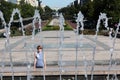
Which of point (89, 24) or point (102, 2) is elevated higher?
point (102, 2)

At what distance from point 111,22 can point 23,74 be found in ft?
99.1

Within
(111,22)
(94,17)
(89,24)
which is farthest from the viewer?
(89,24)

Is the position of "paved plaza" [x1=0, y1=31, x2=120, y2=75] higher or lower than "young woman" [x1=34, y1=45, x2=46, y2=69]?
lower

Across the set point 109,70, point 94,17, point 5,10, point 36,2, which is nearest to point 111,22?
point 94,17

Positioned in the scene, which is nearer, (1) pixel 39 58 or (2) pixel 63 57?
(1) pixel 39 58

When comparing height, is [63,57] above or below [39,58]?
below

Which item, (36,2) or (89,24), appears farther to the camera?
(36,2)

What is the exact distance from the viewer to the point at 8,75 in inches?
349

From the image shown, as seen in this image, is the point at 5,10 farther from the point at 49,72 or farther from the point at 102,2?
the point at 49,72

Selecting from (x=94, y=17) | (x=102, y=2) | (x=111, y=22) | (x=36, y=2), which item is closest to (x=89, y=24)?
(x=94, y=17)

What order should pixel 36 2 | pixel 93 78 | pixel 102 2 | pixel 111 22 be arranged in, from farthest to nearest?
pixel 36 2 → pixel 102 2 → pixel 111 22 → pixel 93 78

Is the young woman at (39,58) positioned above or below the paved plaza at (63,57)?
above

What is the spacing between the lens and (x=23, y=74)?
8883 mm

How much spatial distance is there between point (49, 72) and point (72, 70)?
0.55 meters
